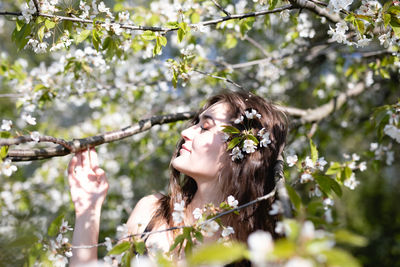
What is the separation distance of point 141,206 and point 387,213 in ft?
17.2

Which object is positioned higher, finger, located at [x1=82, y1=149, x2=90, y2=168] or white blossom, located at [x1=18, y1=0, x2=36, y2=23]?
white blossom, located at [x1=18, y1=0, x2=36, y2=23]

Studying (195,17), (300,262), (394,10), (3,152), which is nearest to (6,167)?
(3,152)

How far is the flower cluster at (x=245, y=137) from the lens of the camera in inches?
50.1

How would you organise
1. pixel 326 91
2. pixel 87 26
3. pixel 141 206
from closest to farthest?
1. pixel 87 26
2. pixel 141 206
3. pixel 326 91

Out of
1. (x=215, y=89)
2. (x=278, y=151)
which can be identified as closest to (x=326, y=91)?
(x=215, y=89)

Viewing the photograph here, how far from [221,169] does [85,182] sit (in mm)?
608

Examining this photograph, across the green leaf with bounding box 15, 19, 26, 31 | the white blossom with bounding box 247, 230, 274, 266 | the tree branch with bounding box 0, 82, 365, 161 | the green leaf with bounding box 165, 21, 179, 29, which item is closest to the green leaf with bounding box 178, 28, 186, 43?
the green leaf with bounding box 165, 21, 179, 29

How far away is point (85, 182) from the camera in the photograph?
1.49 meters

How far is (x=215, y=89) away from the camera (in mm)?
3693

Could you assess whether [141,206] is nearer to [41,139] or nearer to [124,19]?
[41,139]

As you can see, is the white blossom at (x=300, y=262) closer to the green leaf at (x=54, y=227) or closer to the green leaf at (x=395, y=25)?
the green leaf at (x=54, y=227)

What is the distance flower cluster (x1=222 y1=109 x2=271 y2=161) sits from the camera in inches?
50.1

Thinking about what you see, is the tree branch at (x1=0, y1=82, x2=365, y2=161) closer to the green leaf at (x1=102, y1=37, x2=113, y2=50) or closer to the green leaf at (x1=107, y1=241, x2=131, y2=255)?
the green leaf at (x1=102, y1=37, x2=113, y2=50)

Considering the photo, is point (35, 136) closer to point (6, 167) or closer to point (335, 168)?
point (6, 167)
